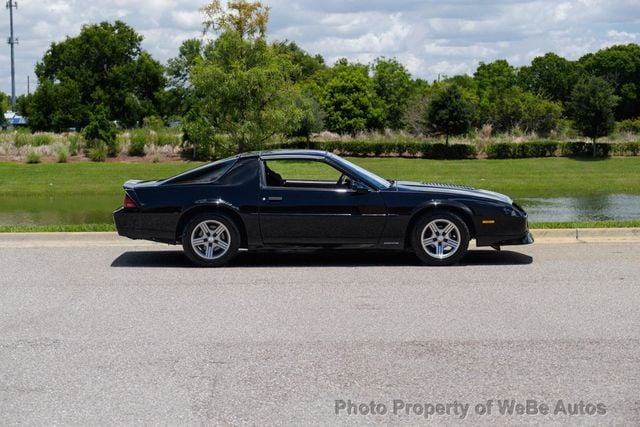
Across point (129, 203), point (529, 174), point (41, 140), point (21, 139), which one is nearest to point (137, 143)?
point (41, 140)

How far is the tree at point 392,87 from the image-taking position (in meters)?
65.1

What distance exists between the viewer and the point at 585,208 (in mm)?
21922

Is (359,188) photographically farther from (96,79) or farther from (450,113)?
(96,79)

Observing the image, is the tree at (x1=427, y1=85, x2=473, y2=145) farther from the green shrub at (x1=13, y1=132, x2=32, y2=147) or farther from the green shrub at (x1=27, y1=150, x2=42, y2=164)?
the green shrub at (x1=13, y1=132, x2=32, y2=147)

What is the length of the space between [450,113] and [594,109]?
22.1 feet

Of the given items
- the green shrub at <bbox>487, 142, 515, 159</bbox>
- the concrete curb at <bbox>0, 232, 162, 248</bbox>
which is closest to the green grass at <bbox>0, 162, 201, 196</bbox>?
the green shrub at <bbox>487, 142, 515, 159</bbox>

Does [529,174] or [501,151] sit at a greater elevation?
[501,151]

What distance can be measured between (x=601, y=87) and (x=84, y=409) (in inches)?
1583

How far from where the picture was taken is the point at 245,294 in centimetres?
860

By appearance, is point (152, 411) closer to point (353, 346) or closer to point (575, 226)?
point (353, 346)

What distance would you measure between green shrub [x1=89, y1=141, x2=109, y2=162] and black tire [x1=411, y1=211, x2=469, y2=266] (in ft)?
96.4

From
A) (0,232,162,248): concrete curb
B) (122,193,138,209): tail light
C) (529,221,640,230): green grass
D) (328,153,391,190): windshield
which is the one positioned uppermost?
(328,153,391,190): windshield

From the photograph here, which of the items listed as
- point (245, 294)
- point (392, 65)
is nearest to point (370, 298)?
point (245, 294)

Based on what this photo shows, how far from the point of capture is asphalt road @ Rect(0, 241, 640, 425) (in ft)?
17.0
